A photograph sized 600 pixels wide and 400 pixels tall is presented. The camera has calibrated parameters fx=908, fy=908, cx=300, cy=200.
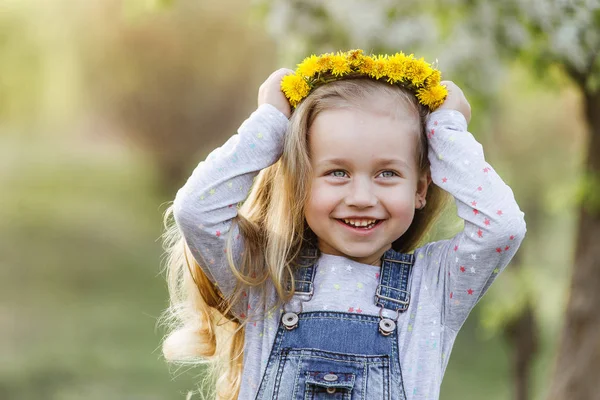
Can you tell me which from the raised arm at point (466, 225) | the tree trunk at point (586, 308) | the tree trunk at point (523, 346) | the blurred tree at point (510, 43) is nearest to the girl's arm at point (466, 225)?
the raised arm at point (466, 225)

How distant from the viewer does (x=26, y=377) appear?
9.42m

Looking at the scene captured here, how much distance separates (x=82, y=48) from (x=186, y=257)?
31.9 ft

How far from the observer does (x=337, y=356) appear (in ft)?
5.96

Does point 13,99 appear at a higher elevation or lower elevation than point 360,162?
higher

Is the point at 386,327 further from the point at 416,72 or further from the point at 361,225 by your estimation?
the point at 416,72

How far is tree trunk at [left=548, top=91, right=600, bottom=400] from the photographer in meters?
4.16

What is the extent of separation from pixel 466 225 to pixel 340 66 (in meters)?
0.43

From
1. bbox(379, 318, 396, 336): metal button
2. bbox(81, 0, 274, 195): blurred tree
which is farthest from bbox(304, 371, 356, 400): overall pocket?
bbox(81, 0, 274, 195): blurred tree

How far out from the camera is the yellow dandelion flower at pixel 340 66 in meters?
1.93

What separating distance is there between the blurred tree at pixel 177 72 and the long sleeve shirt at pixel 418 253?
986cm

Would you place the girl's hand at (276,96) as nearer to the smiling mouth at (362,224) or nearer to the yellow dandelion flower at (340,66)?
the yellow dandelion flower at (340,66)

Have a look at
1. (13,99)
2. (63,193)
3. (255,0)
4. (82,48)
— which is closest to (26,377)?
(13,99)

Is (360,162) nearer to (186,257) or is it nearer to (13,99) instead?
(186,257)

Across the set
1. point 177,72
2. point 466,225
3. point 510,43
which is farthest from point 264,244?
point 177,72
